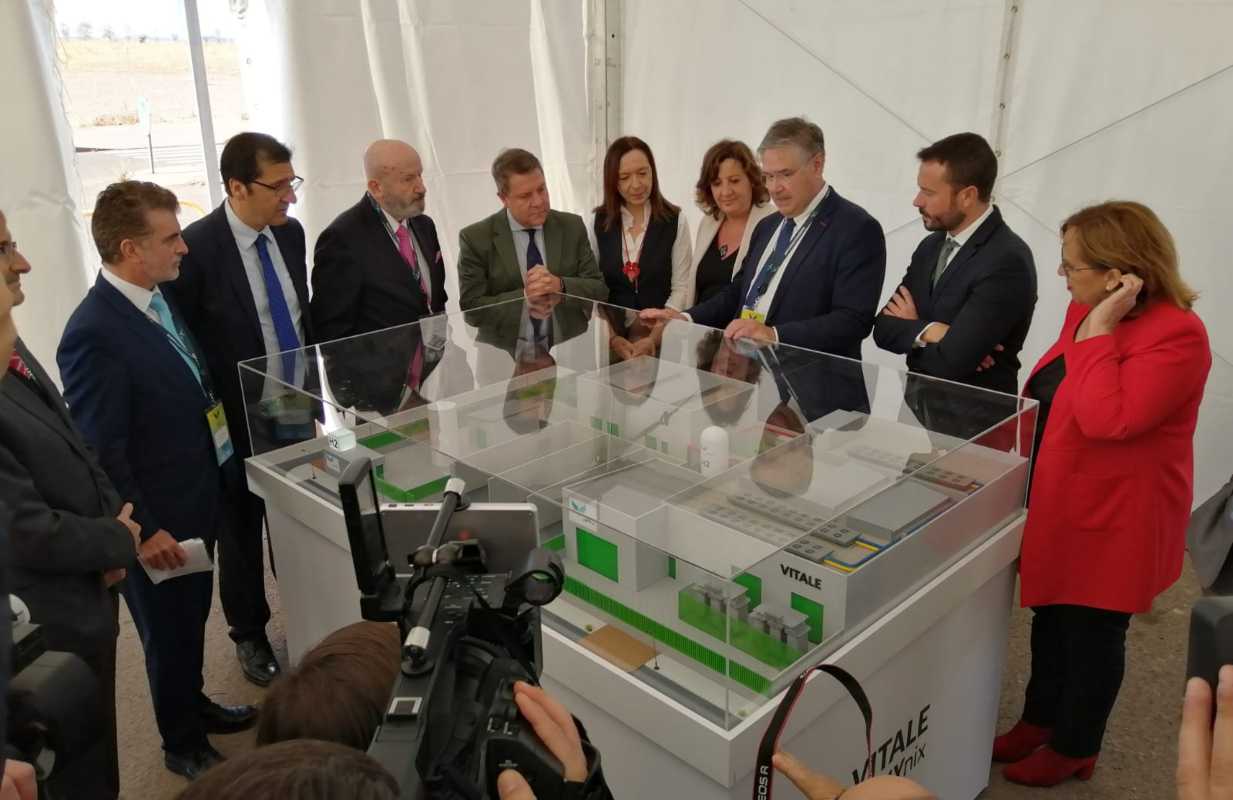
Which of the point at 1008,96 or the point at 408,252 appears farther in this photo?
the point at 1008,96

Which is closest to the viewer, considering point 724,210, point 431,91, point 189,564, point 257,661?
point 189,564

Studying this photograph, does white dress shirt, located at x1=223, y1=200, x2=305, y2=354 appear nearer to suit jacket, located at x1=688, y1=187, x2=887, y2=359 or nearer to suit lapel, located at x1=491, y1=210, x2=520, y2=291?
suit lapel, located at x1=491, y1=210, x2=520, y2=291

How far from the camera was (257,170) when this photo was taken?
289 cm

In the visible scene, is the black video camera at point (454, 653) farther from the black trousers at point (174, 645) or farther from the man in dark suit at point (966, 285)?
the man in dark suit at point (966, 285)

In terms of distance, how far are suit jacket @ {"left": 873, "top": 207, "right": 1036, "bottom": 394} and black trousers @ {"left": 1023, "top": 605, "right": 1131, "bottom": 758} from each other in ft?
2.43

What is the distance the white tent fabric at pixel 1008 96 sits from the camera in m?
3.72

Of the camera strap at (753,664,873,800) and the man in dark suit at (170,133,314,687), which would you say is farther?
the man in dark suit at (170,133,314,687)

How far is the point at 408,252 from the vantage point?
3.43m

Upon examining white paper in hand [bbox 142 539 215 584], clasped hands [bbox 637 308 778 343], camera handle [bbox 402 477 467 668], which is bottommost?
white paper in hand [bbox 142 539 215 584]

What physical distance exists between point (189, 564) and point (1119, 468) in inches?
95.2

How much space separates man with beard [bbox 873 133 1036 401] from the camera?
269cm

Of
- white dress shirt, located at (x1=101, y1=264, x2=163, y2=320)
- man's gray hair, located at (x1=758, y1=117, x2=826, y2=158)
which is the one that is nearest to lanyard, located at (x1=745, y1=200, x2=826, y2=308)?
man's gray hair, located at (x1=758, y1=117, x2=826, y2=158)

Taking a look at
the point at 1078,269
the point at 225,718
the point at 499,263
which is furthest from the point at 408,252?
the point at 1078,269

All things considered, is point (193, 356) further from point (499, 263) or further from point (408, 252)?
point (499, 263)
